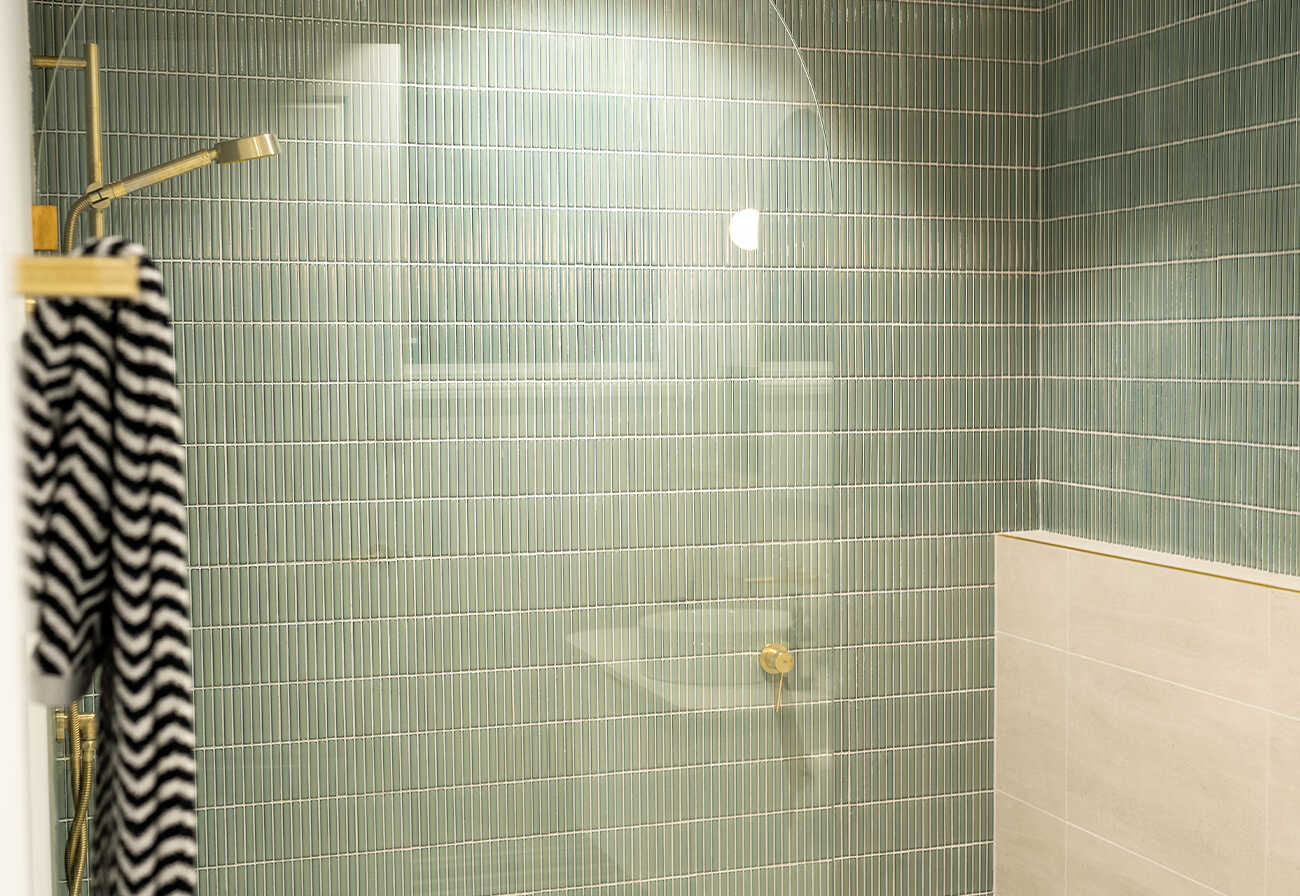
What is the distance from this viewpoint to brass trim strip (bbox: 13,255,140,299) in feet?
2.66

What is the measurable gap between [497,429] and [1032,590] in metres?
1.27

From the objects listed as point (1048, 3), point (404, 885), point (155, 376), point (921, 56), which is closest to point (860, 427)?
point (921, 56)

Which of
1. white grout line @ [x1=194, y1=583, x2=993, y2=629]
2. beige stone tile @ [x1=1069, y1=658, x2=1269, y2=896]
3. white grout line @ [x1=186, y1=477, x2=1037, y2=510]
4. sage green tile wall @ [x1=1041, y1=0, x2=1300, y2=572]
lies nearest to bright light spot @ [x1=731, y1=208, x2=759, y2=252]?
white grout line @ [x1=186, y1=477, x2=1037, y2=510]

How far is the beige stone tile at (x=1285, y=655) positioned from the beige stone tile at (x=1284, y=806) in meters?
0.03

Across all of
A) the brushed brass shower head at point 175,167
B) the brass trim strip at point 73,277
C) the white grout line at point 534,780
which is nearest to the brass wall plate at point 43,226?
the brushed brass shower head at point 175,167

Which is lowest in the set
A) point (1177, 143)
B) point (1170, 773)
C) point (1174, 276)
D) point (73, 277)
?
point (1170, 773)

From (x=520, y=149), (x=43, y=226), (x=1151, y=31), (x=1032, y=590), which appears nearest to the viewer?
(x=43, y=226)

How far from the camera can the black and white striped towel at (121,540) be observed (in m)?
0.91

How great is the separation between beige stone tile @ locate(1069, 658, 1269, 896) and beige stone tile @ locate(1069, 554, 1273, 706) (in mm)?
33

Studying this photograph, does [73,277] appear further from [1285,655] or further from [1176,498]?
[1176,498]

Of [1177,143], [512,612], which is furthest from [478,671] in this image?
[1177,143]

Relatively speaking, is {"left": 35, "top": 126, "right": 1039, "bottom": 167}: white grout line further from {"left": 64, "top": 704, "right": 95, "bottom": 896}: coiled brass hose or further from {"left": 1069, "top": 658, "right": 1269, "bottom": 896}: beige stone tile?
{"left": 1069, "top": 658, "right": 1269, "bottom": 896}: beige stone tile

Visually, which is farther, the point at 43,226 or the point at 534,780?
the point at 534,780

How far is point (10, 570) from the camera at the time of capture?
0.79m
